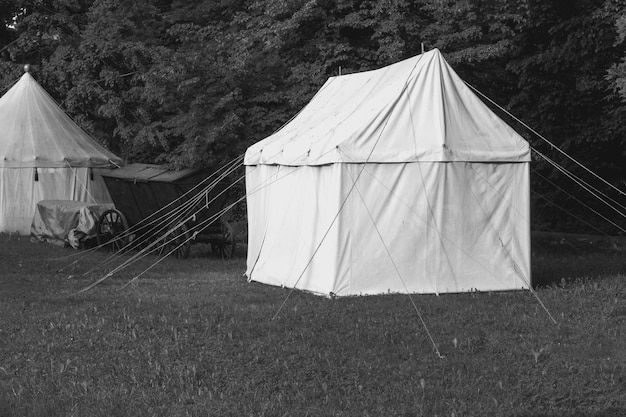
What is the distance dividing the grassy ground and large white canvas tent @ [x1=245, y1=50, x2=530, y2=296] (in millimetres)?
466

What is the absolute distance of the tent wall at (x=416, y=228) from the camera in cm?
1264

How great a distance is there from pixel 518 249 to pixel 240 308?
3.97 metres

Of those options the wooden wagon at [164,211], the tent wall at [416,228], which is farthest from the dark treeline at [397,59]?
the tent wall at [416,228]

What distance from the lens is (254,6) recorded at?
904 inches

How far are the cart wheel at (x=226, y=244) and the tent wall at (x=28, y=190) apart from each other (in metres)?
7.56

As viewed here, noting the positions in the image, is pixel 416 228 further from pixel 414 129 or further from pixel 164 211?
pixel 164 211

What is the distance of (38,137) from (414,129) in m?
15.5

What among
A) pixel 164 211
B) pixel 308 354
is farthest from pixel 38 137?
pixel 308 354

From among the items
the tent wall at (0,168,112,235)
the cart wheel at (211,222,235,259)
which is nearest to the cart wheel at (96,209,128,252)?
the cart wheel at (211,222,235,259)

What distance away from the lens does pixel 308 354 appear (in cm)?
915

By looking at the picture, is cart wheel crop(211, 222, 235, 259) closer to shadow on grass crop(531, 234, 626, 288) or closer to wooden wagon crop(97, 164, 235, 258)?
wooden wagon crop(97, 164, 235, 258)

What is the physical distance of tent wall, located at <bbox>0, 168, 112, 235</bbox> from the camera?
995 inches

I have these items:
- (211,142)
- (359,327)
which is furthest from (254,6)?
(359,327)

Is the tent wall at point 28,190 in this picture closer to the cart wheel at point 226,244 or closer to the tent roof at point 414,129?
the cart wheel at point 226,244
